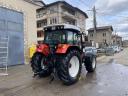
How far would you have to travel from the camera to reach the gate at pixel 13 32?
13.1 m

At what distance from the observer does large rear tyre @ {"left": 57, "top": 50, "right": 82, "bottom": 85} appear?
7.53 metres

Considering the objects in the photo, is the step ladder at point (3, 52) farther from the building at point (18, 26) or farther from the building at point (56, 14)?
the building at point (56, 14)

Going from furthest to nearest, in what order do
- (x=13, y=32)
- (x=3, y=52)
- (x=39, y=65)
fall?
(x=13, y=32) < (x=3, y=52) < (x=39, y=65)

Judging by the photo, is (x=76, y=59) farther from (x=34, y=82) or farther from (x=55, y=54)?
(x=34, y=82)

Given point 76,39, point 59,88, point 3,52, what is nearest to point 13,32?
point 3,52

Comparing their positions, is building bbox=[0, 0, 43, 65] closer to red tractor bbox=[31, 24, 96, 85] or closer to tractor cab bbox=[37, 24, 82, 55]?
red tractor bbox=[31, 24, 96, 85]

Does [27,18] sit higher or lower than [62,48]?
higher

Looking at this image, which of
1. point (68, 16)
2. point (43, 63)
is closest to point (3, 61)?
point (43, 63)

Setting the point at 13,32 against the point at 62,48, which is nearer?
the point at 62,48

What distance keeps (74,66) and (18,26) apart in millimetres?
7516

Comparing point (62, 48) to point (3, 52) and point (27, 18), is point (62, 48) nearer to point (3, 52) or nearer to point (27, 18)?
point (3, 52)

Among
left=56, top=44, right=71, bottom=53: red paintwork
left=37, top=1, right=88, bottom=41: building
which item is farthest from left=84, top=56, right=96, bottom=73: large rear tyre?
left=37, top=1, right=88, bottom=41: building

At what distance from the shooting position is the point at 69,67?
8.06 m

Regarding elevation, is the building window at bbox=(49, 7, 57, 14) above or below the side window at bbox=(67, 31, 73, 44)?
above
